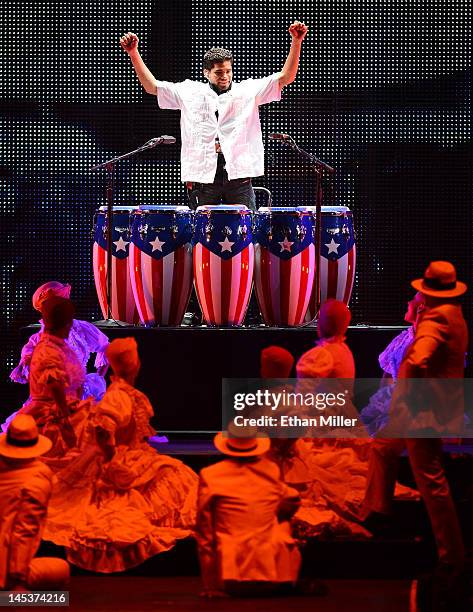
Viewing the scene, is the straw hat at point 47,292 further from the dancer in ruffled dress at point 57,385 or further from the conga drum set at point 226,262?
the conga drum set at point 226,262

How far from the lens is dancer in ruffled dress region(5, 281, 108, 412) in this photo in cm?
509

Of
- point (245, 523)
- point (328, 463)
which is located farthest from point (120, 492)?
point (328, 463)

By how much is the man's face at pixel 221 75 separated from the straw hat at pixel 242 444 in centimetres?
246

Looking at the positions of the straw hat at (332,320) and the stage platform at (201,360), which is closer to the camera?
the straw hat at (332,320)

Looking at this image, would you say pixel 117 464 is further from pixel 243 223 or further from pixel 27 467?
pixel 243 223

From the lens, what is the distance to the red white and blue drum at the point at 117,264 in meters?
5.93

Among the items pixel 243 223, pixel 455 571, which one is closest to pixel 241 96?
pixel 243 223

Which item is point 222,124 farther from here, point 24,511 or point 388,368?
point 24,511

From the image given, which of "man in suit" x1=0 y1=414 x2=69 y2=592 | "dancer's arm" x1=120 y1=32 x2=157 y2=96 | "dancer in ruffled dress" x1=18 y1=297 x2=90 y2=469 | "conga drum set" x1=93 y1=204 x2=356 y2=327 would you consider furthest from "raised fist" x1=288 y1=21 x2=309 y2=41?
"man in suit" x1=0 y1=414 x2=69 y2=592

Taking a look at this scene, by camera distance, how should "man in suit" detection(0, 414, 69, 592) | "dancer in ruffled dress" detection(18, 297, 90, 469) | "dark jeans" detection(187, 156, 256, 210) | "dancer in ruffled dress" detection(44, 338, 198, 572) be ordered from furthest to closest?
"dark jeans" detection(187, 156, 256, 210) → "dancer in ruffled dress" detection(18, 297, 90, 469) → "dancer in ruffled dress" detection(44, 338, 198, 572) → "man in suit" detection(0, 414, 69, 592)

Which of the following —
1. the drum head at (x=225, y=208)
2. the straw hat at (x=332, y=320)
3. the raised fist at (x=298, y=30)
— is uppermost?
the raised fist at (x=298, y=30)

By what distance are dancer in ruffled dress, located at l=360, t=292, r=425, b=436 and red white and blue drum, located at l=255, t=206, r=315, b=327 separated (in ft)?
2.10


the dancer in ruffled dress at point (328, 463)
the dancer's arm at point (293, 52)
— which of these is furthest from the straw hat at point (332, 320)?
the dancer's arm at point (293, 52)

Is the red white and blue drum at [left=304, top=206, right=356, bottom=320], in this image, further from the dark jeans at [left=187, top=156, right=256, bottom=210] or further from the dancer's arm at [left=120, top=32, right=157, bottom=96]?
the dancer's arm at [left=120, top=32, right=157, bottom=96]
